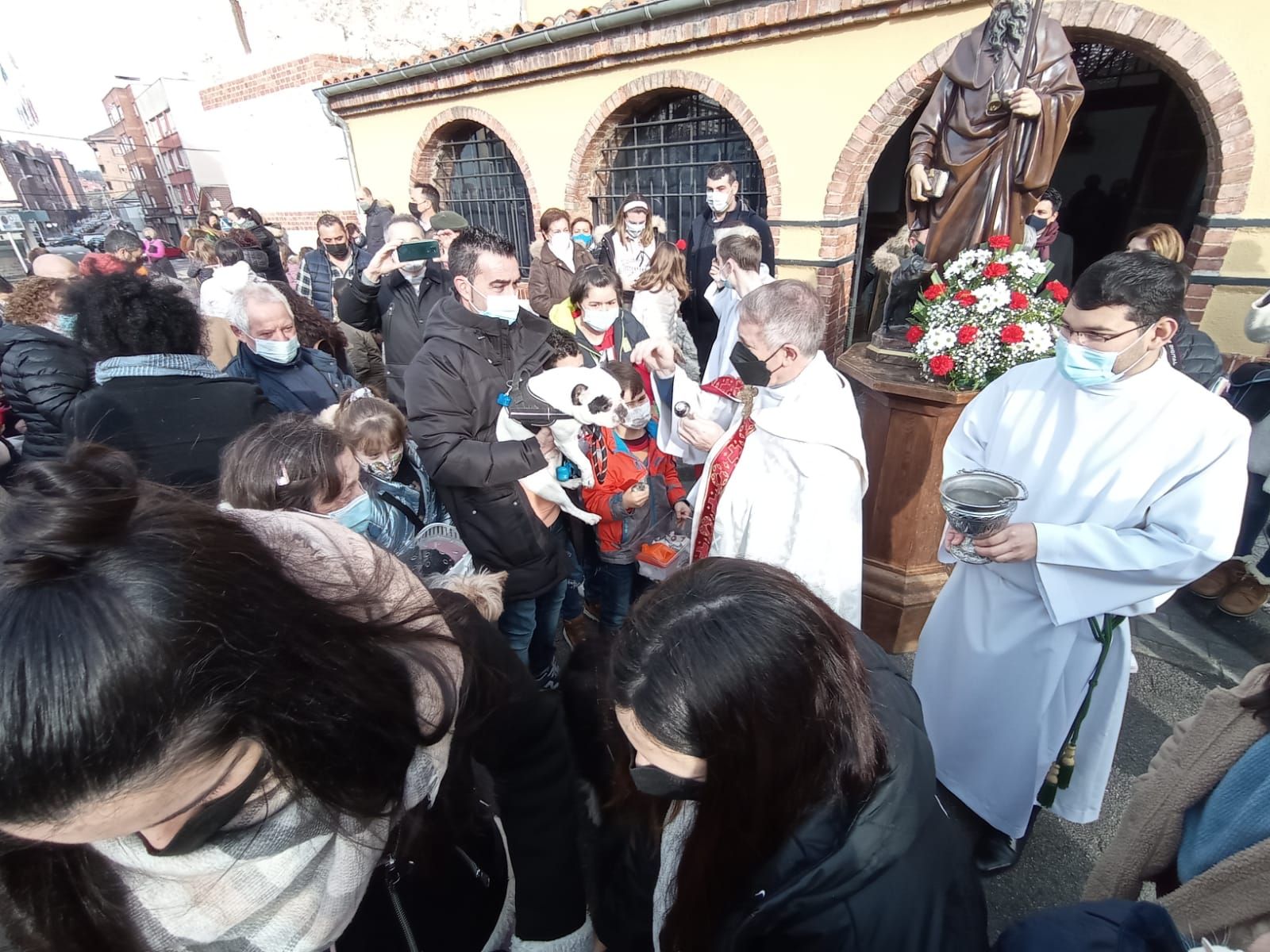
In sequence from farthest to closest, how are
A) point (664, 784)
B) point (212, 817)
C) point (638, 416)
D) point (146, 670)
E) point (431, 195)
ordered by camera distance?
point (431, 195), point (638, 416), point (664, 784), point (212, 817), point (146, 670)

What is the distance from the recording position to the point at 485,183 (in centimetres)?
1018

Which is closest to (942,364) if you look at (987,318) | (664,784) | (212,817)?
(987,318)

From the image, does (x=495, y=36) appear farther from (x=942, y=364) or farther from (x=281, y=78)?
(x=942, y=364)

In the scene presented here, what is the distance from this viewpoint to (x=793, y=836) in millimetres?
987

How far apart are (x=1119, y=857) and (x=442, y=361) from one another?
8.91 feet

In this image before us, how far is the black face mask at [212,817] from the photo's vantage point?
848 mm

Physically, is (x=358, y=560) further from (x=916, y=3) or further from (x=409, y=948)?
(x=916, y=3)

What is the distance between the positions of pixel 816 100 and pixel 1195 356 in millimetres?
4470

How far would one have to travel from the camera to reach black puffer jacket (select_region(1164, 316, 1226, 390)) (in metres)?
3.14

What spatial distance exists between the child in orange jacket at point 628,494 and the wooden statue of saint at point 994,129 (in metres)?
1.94

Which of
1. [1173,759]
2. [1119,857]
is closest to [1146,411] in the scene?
[1173,759]

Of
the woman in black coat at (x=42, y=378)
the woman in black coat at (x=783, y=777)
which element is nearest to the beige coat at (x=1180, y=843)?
the woman in black coat at (x=783, y=777)

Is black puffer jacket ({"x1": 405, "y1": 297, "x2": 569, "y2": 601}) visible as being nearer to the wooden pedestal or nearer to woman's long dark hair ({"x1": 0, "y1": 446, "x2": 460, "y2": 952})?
woman's long dark hair ({"x1": 0, "y1": 446, "x2": 460, "y2": 952})

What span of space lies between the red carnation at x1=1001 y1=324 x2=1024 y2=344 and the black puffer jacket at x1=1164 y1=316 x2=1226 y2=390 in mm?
1134
